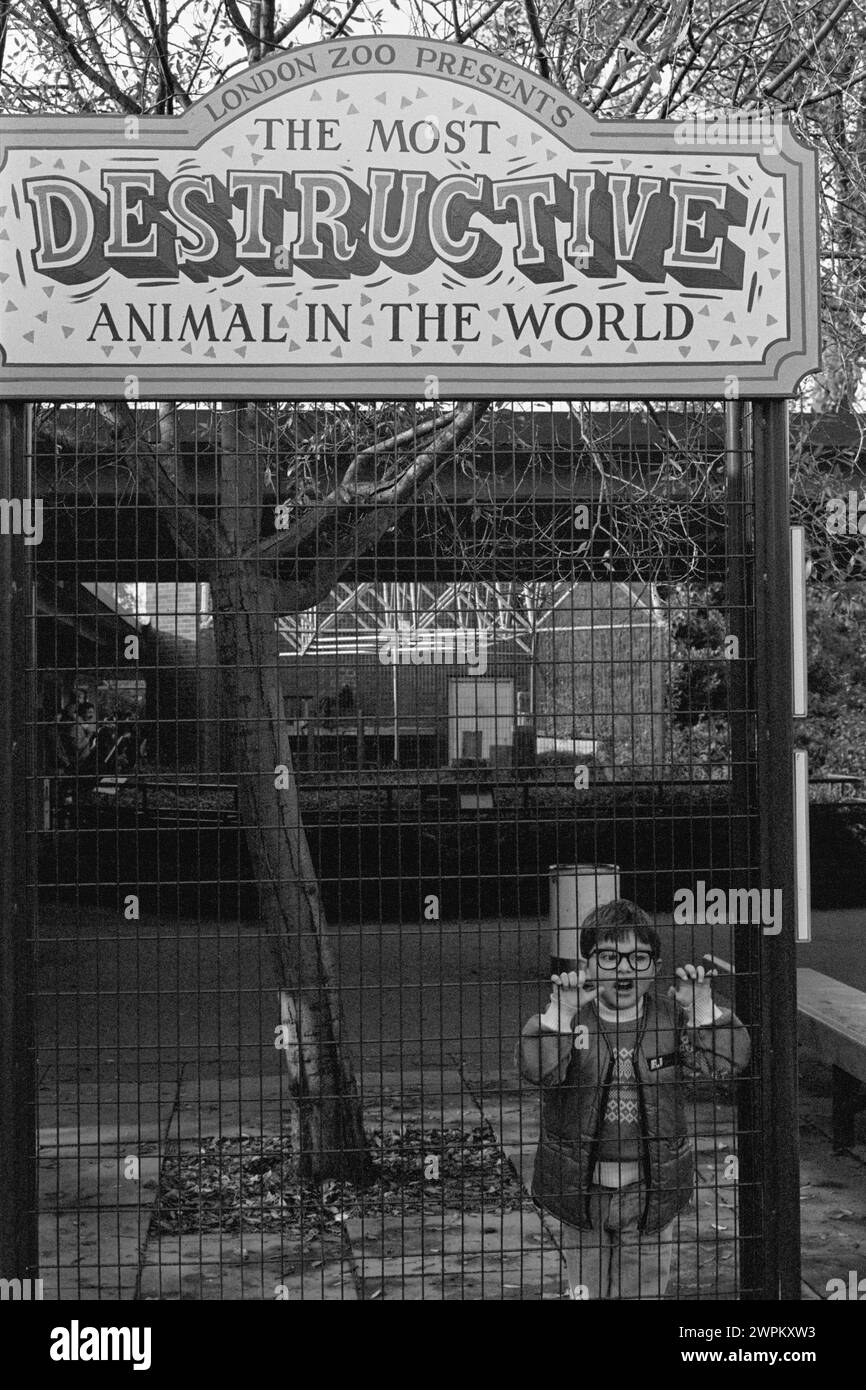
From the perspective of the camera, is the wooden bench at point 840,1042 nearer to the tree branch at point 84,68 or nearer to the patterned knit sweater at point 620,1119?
the patterned knit sweater at point 620,1119

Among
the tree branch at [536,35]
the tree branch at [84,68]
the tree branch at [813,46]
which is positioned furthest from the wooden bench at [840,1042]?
the tree branch at [84,68]

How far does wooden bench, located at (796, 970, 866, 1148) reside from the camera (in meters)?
6.11

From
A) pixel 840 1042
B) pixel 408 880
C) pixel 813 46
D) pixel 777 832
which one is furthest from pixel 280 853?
pixel 813 46

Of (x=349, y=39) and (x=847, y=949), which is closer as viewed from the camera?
(x=349, y=39)

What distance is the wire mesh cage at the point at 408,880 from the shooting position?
3.68 m

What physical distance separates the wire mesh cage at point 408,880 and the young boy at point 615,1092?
0.03 feet

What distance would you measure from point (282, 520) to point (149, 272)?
30.4 inches

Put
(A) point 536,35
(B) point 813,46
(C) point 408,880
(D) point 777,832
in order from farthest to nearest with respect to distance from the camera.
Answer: (A) point 536,35
(B) point 813,46
(C) point 408,880
(D) point 777,832

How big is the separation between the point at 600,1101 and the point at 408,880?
4.20 ft

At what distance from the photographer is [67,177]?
11.5 ft

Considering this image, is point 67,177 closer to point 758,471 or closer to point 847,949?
point 758,471

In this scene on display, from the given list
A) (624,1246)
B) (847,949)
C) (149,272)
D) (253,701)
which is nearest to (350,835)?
(253,701)

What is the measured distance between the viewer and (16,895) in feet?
11.5

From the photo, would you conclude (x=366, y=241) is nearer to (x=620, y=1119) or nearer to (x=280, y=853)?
(x=620, y=1119)
